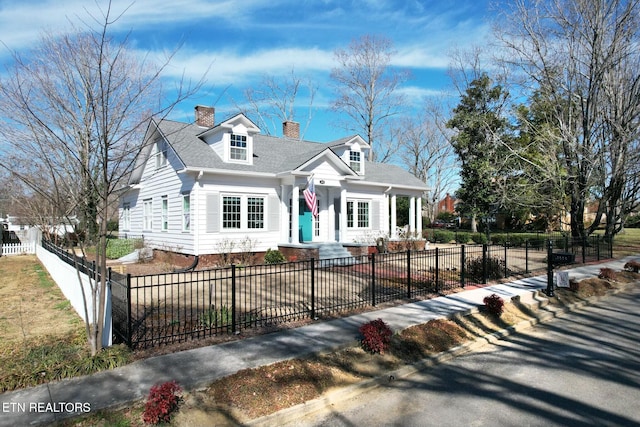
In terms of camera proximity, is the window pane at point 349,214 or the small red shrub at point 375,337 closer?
the small red shrub at point 375,337

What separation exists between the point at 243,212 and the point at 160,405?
1283cm

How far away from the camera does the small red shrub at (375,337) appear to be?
6055mm

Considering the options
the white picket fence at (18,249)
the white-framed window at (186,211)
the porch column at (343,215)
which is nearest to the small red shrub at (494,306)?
the porch column at (343,215)

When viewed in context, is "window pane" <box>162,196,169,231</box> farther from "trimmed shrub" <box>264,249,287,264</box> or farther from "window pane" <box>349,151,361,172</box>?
"window pane" <box>349,151,361,172</box>

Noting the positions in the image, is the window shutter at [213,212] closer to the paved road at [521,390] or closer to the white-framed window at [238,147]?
the white-framed window at [238,147]

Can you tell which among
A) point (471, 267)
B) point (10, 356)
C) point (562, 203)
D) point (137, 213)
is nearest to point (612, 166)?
point (562, 203)

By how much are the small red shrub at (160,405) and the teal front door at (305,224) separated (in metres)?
14.6

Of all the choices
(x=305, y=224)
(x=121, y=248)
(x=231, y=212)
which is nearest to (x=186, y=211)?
(x=231, y=212)

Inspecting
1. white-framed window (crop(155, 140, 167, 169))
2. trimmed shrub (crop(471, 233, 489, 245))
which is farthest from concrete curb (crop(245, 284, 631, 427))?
trimmed shrub (crop(471, 233, 489, 245))

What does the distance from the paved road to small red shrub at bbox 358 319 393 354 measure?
2.18 feet

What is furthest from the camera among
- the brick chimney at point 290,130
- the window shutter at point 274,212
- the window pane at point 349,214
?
the brick chimney at point 290,130

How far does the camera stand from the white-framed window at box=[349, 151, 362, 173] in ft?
67.9

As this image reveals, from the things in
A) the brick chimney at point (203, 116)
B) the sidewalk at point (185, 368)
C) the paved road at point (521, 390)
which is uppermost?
the brick chimney at point (203, 116)

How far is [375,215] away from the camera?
21.2 m
